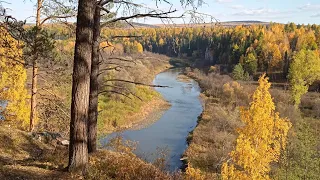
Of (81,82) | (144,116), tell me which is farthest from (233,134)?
(81,82)

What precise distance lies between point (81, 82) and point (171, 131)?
2757 centimetres

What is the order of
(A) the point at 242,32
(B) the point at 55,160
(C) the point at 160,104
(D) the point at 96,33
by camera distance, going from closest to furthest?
(D) the point at 96,33, (B) the point at 55,160, (C) the point at 160,104, (A) the point at 242,32

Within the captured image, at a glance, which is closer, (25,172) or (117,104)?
(25,172)

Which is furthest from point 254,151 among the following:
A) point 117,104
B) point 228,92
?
point 228,92

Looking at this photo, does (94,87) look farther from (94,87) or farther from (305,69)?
(305,69)

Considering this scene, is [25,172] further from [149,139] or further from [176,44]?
[149,139]

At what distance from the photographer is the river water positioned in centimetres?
2585

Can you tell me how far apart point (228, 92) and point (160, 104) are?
10.9 m

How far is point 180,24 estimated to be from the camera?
5.98 meters

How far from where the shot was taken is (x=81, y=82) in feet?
18.8

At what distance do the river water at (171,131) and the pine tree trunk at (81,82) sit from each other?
12.1 meters

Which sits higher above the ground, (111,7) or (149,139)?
(111,7)

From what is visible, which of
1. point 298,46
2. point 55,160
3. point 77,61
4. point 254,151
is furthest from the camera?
point 298,46

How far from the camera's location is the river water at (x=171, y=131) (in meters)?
25.9
